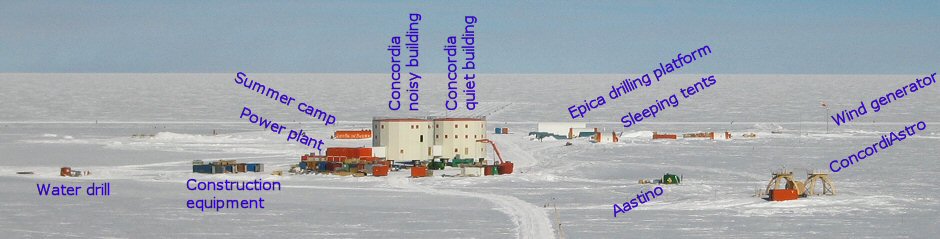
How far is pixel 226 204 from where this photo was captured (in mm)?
52125

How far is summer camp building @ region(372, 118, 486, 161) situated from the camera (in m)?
75.0

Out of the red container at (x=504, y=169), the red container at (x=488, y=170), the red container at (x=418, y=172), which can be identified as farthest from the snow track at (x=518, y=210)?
the red container at (x=504, y=169)

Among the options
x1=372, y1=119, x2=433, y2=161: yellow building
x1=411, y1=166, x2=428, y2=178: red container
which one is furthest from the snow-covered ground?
x1=372, y1=119, x2=433, y2=161: yellow building

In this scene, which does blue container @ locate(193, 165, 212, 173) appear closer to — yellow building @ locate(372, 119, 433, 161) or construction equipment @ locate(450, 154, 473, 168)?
yellow building @ locate(372, 119, 433, 161)

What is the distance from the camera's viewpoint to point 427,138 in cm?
7644

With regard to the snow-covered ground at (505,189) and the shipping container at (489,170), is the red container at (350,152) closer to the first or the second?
the snow-covered ground at (505,189)

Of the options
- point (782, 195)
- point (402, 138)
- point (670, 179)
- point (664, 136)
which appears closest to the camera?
point (782, 195)

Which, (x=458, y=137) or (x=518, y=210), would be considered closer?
(x=518, y=210)

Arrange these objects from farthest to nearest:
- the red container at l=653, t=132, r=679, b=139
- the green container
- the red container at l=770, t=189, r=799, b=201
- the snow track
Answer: the red container at l=653, t=132, r=679, b=139
the green container
the red container at l=770, t=189, r=799, b=201
the snow track

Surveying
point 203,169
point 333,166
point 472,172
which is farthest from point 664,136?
point 203,169

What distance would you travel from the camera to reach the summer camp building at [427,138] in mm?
75000

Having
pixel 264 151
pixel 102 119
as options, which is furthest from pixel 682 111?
pixel 264 151

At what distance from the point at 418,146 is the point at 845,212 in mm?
31230

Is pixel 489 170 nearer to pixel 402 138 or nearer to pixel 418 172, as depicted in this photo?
pixel 418 172
